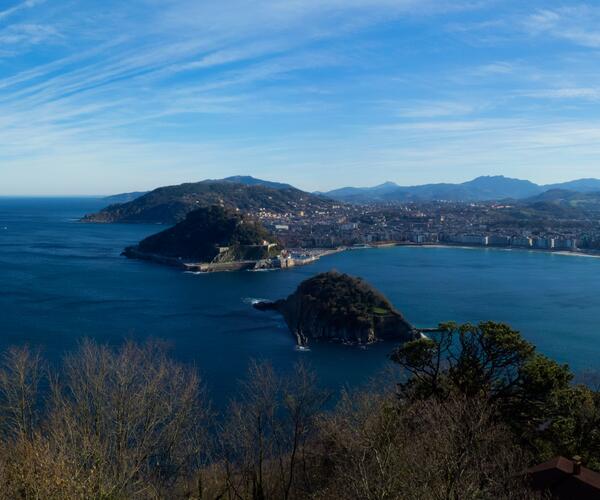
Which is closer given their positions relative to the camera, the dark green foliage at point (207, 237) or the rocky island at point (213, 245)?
the rocky island at point (213, 245)

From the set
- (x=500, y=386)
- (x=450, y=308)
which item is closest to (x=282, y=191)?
(x=450, y=308)

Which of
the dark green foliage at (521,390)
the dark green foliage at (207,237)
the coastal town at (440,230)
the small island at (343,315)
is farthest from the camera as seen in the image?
the coastal town at (440,230)

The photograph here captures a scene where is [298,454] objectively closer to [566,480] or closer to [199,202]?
[566,480]

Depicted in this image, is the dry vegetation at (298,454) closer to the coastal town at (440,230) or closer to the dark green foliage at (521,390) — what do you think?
the dark green foliage at (521,390)

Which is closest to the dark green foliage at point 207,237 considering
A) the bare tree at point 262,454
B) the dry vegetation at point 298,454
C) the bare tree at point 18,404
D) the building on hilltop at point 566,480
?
the bare tree at point 18,404

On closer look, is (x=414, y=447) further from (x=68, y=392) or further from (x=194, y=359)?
(x=194, y=359)

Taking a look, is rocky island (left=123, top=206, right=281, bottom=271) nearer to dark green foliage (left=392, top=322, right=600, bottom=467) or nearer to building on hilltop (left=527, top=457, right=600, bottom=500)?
dark green foliage (left=392, top=322, right=600, bottom=467)
